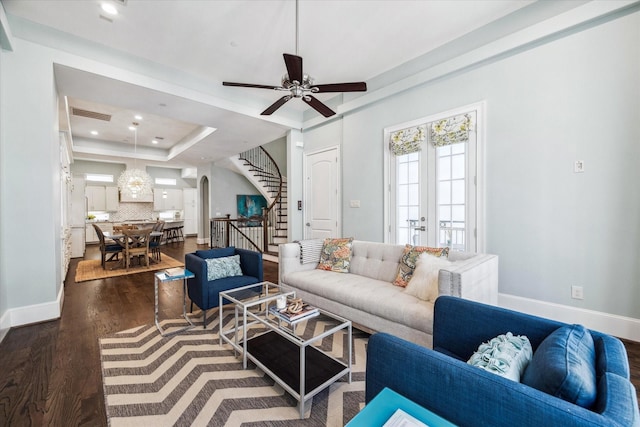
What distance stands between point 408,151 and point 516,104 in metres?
1.29

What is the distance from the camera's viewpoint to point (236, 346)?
2213mm

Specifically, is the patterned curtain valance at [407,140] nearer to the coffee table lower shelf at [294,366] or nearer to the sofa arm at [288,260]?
the sofa arm at [288,260]

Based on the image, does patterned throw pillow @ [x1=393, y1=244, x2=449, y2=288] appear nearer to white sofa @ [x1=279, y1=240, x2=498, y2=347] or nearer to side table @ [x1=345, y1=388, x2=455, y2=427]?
white sofa @ [x1=279, y1=240, x2=498, y2=347]

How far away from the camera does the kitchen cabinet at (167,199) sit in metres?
10.5

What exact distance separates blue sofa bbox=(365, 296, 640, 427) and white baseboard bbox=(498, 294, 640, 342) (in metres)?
2.02

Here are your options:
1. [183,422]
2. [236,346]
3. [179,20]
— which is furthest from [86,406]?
[179,20]

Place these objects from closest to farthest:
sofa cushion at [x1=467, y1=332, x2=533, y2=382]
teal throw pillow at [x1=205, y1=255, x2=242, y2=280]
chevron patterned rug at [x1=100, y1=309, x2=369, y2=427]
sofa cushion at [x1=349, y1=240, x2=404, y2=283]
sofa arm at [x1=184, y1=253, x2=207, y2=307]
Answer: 1. sofa cushion at [x1=467, y1=332, x2=533, y2=382]
2. chevron patterned rug at [x1=100, y1=309, x2=369, y2=427]
3. sofa arm at [x1=184, y1=253, x2=207, y2=307]
4. sofa cushion at [x1=349, y1=240, x2=404, y2=283]
5. teal throw pillow at [x1=205, y1=255, x2=242, y2=280]

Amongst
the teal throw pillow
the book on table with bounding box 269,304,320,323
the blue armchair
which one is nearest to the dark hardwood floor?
the blue armchair

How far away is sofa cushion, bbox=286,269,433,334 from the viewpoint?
7.00 ft

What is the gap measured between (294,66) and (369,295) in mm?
2168

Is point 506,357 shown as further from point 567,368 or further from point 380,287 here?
point 380,287

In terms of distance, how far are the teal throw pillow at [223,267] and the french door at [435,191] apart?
2243 millimetres

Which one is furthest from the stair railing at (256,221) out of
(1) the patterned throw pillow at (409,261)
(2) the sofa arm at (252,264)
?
(1) the patterned throw pillow at (409,261)

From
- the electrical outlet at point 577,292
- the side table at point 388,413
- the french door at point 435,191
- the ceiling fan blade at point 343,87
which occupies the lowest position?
the electrical outlet at point 577,292
